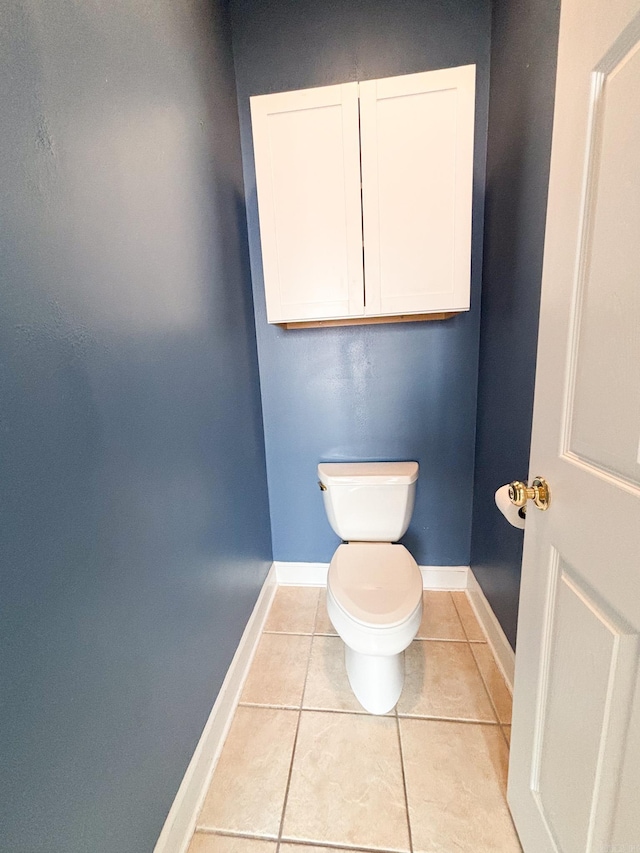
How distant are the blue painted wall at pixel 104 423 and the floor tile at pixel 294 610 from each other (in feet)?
1.52

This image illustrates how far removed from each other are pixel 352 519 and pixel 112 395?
1123mm

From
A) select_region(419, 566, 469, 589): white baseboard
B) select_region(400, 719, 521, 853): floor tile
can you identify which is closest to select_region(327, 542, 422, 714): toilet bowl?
select_region(400, 719, 521, 853): floor tile

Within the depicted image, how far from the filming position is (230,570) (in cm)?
130

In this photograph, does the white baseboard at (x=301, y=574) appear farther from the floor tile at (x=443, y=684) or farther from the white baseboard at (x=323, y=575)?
the floor tile at (x=443, y=684)

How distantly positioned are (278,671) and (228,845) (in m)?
0.51

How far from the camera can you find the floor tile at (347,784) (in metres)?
0.91

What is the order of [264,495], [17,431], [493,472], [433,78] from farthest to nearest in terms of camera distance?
[264,495], [493,472], [433,78], [17,431]

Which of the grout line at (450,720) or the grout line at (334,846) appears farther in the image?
the grout line at (450,720)

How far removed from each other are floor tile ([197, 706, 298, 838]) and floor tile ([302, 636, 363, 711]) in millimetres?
99

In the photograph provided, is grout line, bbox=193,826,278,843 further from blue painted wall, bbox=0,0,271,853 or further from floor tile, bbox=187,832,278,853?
blue painted wall, bbox=0,0,271,853

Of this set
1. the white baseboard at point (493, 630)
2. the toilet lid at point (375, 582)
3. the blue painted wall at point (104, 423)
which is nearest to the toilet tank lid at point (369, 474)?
the toilet lid at point (375, 582)

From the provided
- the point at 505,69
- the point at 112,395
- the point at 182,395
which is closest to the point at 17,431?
the point at 112,395

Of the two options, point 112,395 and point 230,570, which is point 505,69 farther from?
point 230,570

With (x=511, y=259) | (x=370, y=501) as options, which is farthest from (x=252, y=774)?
(x=511, y=259)
